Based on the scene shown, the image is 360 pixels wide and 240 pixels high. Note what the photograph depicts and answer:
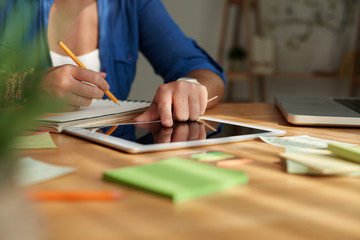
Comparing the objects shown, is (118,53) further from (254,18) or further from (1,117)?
(254,18)

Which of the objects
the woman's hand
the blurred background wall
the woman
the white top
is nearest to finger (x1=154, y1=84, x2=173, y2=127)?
the woman's hand

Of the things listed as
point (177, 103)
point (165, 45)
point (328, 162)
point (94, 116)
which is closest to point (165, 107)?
point (177, 103)

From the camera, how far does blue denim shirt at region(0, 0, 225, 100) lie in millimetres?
1245

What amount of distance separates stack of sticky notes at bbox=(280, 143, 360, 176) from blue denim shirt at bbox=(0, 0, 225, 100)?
81 centimetres

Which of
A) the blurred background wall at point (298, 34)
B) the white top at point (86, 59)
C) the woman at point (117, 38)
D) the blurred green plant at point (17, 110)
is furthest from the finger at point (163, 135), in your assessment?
the blurred background wall at point (298, 34)

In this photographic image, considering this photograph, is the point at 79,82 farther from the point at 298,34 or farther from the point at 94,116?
the point at 298,34

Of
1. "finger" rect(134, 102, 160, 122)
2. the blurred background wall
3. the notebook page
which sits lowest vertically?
"finger" rect(134, 102, 160, 122)

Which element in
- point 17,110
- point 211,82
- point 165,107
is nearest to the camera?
point 17,110

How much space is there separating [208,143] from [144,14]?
0.95 metres

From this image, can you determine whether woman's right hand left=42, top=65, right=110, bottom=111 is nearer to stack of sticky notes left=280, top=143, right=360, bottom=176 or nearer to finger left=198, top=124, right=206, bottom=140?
finger left=198, top=124, right=206, bottom=140

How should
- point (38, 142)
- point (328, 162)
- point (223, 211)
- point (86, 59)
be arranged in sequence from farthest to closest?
point (86, 59) → point (38, 142) → point (328, 162) → point (223, 211)

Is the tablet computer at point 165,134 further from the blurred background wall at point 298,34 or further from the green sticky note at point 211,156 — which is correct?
the blurred background wall at point 298,34

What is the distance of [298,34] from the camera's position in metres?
3.71

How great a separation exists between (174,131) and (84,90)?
0.78ft
